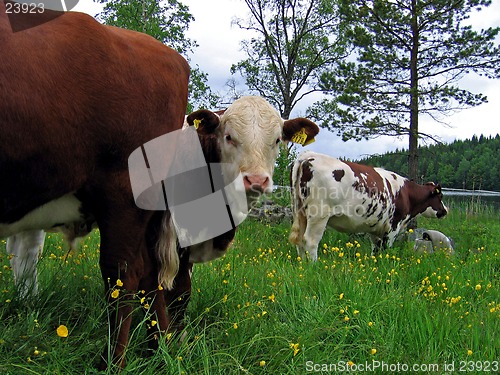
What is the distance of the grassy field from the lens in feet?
7.65

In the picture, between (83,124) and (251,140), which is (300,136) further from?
(83,124)

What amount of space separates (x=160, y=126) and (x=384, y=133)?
11.9 m

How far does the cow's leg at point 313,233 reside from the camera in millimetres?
7902

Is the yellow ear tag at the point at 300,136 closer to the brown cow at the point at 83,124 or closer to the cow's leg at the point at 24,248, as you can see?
the brown cow at the point at 83,124

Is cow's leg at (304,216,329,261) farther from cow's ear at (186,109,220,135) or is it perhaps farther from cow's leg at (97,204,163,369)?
cow's leg at (97,204,163,369)


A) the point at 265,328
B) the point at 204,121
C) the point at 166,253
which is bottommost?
the point at 265,328

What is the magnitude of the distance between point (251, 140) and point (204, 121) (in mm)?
412

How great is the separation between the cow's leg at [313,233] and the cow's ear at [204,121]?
4.64 m

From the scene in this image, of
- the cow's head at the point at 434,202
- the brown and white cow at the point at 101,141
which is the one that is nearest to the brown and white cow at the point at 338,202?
the cow's head at the point at 434,202

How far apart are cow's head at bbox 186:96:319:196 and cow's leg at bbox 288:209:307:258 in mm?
4225

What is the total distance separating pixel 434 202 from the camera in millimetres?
11281

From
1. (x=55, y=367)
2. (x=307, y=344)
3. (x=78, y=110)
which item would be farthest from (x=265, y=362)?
(x=78, y=110)

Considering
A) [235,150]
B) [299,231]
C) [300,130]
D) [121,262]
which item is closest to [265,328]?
[121,262]

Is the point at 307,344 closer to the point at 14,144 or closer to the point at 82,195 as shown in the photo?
the point at 82,195
